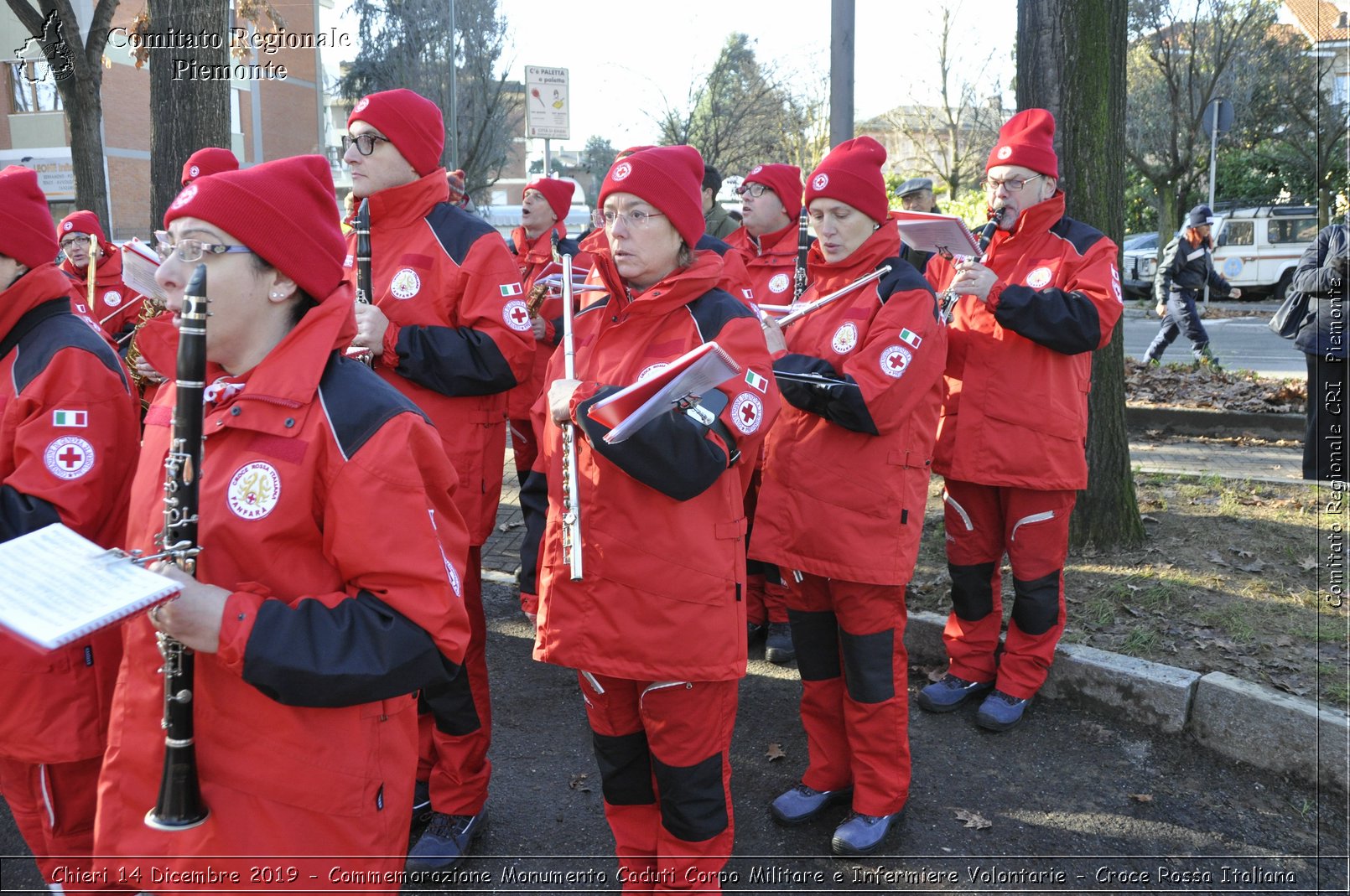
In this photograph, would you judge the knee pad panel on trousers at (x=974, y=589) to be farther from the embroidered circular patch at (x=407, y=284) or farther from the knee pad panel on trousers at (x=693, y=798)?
the embroidered circular patch at (x=407, y=284)

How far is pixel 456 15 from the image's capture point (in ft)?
105

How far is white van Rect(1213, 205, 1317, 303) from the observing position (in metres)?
25.2

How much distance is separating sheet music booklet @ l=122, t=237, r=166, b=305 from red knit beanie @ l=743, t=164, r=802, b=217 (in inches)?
144

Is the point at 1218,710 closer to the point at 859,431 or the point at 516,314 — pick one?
the point at 859,431

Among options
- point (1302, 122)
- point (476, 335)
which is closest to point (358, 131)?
point (476, 335)

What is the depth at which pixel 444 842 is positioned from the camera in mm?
3791

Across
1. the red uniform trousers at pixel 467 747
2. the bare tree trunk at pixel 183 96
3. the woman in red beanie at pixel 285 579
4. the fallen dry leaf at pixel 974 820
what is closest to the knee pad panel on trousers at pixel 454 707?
the red uniform trousers at pixel 467 747

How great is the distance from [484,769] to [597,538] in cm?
137

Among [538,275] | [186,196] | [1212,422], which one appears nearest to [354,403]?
Result: [186,196]

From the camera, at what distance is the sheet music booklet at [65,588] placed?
1621mm

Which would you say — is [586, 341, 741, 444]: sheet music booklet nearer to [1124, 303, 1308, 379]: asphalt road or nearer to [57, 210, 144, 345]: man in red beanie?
[57, 210, 144, 345]: man in red beanie

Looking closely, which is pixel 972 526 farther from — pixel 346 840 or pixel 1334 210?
pixel 1334 210

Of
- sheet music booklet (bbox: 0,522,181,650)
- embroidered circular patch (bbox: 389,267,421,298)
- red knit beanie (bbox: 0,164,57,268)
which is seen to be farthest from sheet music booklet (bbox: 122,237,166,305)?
sheet music booklet (bbox: 0,522,181,650)

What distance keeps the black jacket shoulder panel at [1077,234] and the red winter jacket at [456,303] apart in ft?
8.25
